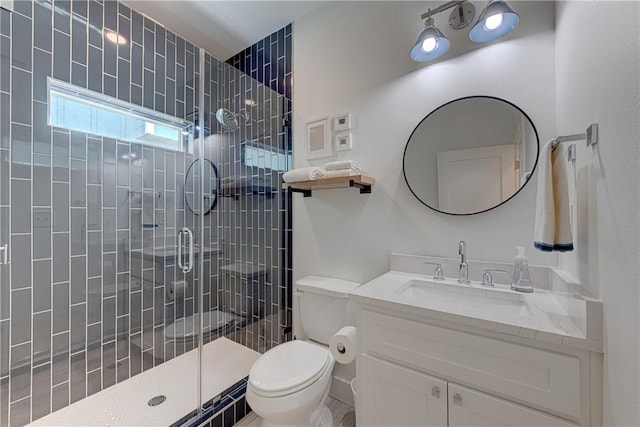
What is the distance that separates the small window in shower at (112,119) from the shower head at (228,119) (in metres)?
0.33

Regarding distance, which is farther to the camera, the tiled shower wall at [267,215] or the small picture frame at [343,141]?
the tiled shower wall at [267,215]

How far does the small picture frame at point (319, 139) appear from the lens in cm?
186

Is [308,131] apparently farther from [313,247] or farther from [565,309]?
[565,309]

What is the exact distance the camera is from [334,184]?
5.65 feet

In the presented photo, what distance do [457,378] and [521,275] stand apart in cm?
57

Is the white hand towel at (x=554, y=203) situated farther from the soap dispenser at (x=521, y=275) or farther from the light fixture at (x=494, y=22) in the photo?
the light fixture at (x=494, y=22)

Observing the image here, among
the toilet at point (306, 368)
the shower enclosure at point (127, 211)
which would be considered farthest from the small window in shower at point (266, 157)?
the toilet at point (306, 368)

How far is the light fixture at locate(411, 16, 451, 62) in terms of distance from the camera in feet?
4.61

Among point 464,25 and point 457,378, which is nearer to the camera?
point 457,378

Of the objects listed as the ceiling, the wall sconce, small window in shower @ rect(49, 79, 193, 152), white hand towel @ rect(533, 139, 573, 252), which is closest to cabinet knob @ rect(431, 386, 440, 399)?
white hand towel @ rect(533, 139, 573, 252)

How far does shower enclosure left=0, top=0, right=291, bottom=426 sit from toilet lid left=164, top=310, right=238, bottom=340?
11 millimetres

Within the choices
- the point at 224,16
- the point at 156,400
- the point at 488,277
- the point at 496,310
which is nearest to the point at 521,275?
the point at 488,277

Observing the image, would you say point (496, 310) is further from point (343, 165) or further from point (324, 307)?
point (343, 165)

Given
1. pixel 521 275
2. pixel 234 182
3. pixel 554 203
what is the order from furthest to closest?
pixel 234 182
pixel 521 275
pixel 554 203
